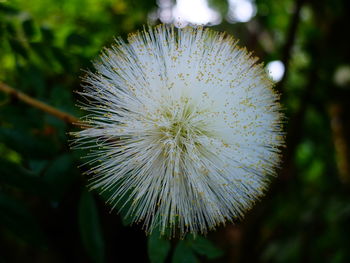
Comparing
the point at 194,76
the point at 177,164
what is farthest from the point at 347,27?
the point at 177,164

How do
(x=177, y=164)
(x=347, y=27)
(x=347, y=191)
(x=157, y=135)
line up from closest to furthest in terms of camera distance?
1. (x=177, y=164)
2. (x=157, y=135)
3. (x=347, y=191)
4. (x=347, y=27)

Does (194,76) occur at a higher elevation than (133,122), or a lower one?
higher

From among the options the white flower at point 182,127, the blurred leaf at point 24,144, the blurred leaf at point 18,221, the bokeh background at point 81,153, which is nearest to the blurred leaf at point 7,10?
the bokeh background at point 81,153

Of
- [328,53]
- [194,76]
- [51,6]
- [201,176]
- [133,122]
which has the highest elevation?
[328,53]

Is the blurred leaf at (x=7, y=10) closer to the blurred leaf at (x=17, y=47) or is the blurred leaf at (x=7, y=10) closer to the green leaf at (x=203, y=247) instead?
the blurred leaf at (x=17, y=47)

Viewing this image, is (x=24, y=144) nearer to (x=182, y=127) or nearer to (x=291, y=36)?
(x=182, y=127)

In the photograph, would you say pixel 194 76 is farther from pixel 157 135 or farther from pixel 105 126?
pixel 105 126
